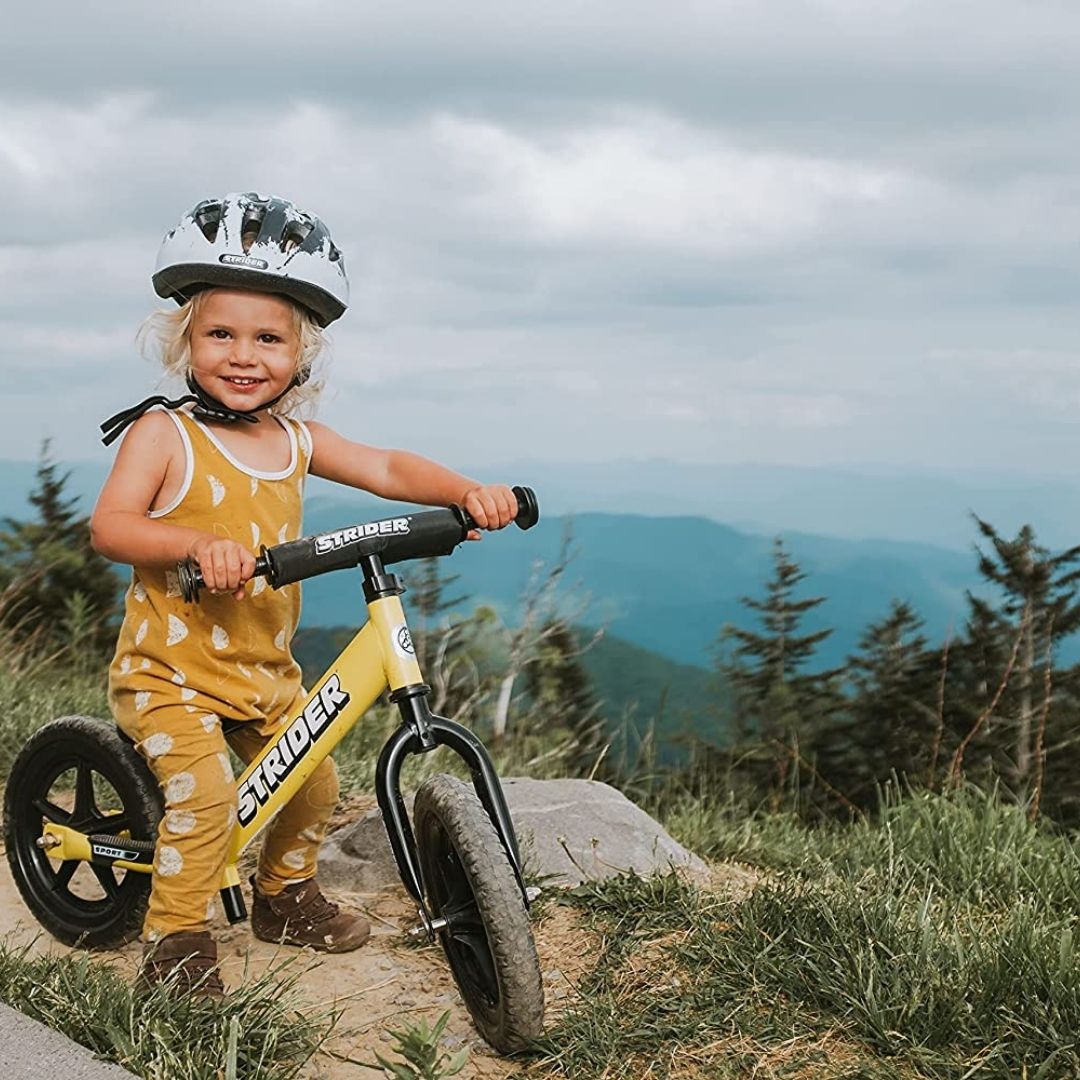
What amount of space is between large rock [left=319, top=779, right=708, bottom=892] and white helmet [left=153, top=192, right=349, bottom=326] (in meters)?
1.73

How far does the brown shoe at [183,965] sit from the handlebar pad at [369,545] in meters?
0.95

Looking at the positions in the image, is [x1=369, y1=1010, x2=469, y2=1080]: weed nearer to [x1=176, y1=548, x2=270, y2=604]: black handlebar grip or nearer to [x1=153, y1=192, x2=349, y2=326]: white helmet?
[x1=176, y1=548, x2=270, y2=604]: black handlebar grip

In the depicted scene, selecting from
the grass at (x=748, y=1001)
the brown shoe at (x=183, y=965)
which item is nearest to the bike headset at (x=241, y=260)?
the brown shoe at (x=183, y=965)

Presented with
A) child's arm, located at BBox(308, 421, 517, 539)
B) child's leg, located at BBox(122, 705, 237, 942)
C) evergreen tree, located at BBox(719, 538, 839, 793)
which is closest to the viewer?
child's leg, located at BBox(122, 705, 237, 942)

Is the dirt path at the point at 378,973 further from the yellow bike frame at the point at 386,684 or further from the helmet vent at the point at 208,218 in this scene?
the helmet vent at the point at 208,218

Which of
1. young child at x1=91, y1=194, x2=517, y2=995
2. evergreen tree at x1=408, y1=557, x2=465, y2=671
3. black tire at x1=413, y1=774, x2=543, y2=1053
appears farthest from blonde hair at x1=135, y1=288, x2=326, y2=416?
evergreen tree at x1=408, y1=557, x2=465, y2=671

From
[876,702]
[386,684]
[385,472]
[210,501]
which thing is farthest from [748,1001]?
[876,702]

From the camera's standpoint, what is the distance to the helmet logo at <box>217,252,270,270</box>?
10.8 feet

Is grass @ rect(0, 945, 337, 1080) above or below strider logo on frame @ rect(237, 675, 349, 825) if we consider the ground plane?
below

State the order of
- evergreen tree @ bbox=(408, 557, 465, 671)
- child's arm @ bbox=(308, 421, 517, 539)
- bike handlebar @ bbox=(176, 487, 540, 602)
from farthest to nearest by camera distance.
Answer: evergreen tree @ bbox=(408, 557, 465, 671) → child's arm @ bbox=(308, 421, 517, 539) → bike handlebar @ bbox=(176, 487, 540, 602)

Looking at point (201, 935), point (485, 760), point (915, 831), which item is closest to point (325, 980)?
point (201, 935)

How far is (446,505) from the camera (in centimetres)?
352

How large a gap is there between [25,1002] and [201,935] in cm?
47

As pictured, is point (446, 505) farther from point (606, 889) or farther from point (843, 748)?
point (843, 748)
